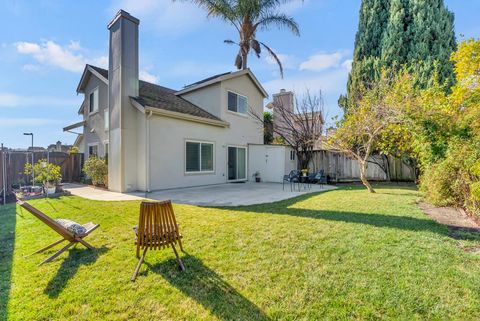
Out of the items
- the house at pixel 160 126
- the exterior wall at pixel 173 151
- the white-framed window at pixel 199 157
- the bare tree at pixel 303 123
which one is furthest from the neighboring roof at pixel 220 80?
the white-framed window at pixel 199 157

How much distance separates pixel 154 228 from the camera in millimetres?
3619

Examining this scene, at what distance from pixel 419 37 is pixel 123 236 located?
19.6m

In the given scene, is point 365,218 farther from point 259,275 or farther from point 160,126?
point 160,126

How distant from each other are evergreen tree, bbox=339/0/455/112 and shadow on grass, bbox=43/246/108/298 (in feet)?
48.7

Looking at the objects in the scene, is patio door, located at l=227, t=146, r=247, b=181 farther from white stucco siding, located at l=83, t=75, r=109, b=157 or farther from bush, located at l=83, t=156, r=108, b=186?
white stucco siding, located at l=83, t=75, r=109, b=157

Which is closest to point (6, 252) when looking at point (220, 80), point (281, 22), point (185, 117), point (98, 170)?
point (98, 170)

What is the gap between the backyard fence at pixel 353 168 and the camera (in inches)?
580

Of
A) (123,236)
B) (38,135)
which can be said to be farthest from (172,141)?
(38,135)

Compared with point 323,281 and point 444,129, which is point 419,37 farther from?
point 323,281

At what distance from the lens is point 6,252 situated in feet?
14.3

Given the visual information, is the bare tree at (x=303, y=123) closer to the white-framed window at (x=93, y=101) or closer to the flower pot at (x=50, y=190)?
the white-framed window at (x=93, y=101)

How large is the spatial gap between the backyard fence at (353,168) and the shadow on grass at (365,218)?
9774mm

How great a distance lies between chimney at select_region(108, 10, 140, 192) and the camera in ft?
34.5

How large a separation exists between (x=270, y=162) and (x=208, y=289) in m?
12.9
